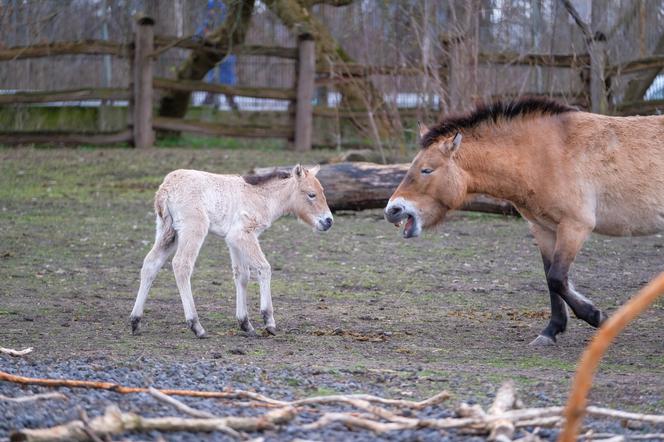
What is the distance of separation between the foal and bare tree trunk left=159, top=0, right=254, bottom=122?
1232 centimetres

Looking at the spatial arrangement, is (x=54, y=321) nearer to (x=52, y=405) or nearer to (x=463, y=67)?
(x=52, y=405)

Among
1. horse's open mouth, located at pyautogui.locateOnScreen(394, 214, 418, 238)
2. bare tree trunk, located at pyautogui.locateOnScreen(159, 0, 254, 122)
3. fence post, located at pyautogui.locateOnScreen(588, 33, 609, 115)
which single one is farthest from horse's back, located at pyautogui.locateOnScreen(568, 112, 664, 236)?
bare tree trunk, located at pyautogui.locateOnScreen(159, 0, 254, 122)

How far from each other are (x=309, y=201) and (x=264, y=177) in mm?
433

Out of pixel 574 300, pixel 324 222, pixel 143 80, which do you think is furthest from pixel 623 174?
pixel 143 80

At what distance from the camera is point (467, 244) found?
40.2 feet

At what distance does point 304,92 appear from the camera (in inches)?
820

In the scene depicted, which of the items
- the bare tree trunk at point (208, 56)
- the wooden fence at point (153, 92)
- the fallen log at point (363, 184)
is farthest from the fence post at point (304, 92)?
the fallen log at point (363, 184)

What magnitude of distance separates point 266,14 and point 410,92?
770 cm

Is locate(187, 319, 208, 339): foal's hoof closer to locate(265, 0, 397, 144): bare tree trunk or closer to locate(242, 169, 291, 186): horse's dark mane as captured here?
locate(242, 169, 291, 186): horse's dark mane

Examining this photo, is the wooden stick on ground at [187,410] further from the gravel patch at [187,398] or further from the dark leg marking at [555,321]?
the dark leg marking at [555,321]

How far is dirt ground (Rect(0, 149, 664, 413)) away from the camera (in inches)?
255

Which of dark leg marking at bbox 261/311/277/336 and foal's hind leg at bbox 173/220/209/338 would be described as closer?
foal's hind leg at bbox 173/220/209/338

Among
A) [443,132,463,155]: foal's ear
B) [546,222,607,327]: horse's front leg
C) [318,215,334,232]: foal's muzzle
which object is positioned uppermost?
[443,132,463,155]: foal's ear

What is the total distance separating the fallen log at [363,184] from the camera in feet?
42.3
